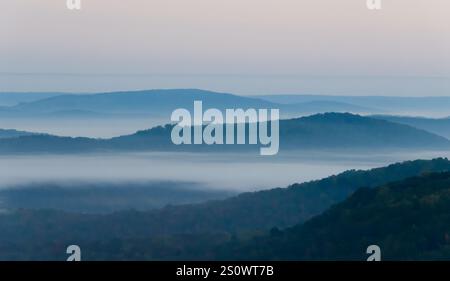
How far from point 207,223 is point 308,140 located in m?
0.70

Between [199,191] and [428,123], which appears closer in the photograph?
[199,191]

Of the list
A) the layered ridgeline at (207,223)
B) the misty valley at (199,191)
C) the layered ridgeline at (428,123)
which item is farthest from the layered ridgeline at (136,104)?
the layered ridgeline at (207,223)

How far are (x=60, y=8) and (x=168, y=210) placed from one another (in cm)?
123

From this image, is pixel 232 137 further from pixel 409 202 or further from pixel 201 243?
pixel 409 202

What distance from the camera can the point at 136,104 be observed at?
267 inches

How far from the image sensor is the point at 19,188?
6703mm

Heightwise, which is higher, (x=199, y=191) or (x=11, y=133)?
(x=11, y=133)

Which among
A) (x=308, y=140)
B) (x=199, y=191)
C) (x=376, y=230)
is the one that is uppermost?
(x=308, y=140)

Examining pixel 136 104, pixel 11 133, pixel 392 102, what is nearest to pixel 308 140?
pixel 392 102

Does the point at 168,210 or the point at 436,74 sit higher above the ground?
the point at 436,74

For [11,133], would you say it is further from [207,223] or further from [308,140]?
[308,140]

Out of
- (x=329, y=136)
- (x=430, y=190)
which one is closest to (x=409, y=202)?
(x=430, y=190)

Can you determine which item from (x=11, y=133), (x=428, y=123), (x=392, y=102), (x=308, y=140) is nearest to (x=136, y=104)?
(x=11, y=133)
